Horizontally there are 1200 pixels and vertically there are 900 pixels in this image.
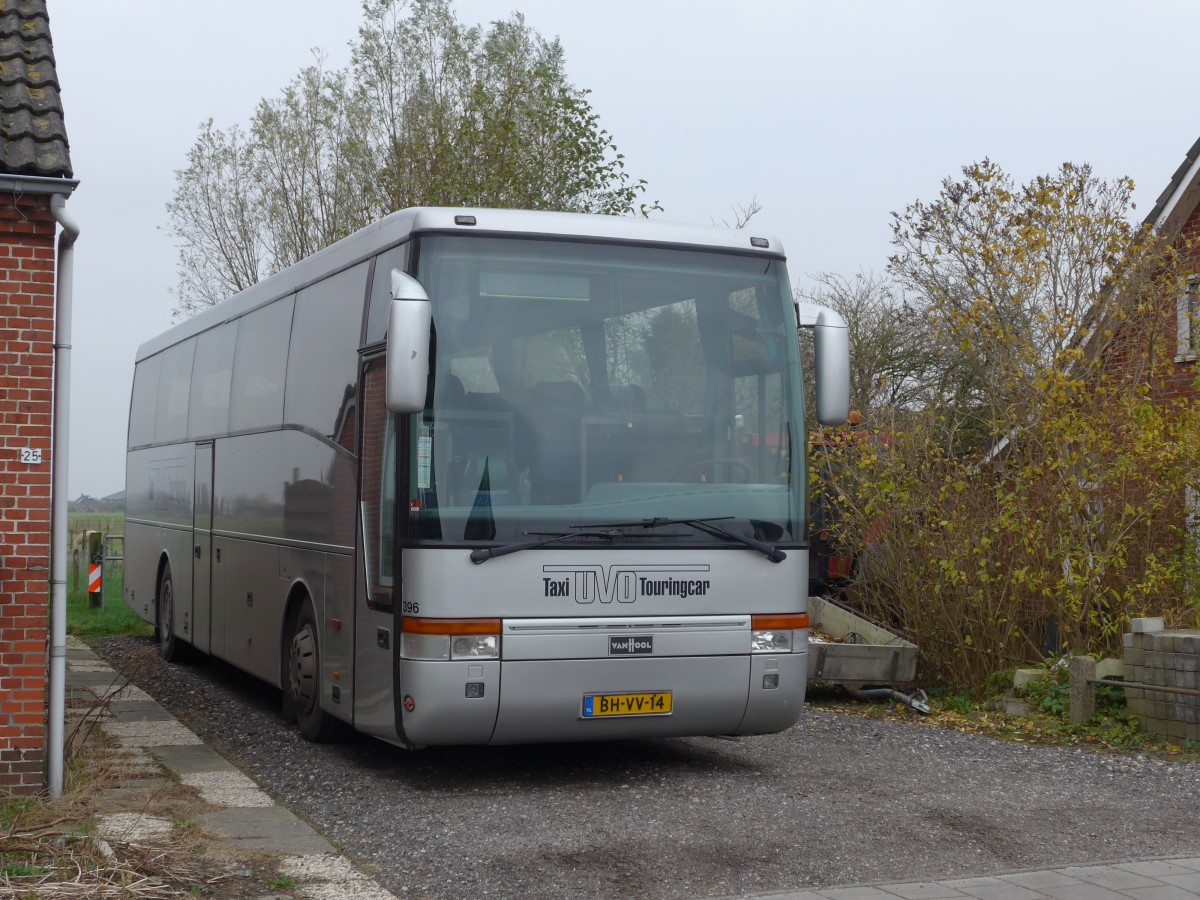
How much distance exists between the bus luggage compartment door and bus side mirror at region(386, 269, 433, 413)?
1439 mm

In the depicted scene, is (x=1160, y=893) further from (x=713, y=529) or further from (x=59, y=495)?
(x=59, y=495)

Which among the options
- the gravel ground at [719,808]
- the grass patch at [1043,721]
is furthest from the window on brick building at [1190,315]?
the gravel ground at [719,808]

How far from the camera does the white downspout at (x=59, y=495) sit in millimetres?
7891

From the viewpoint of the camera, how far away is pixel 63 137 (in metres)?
7.95

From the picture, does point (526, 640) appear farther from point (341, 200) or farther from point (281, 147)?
point (281, 147)

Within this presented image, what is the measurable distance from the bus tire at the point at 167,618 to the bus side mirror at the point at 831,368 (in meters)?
8.97

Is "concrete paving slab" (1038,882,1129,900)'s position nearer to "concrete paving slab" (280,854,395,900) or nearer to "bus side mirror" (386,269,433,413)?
"concrete paving slab" (280,854,395,900)

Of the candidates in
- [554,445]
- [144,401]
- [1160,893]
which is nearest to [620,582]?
[554,445]

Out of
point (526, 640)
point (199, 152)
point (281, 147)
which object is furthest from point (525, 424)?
point (199, 152)

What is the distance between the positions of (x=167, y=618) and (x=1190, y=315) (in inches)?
430

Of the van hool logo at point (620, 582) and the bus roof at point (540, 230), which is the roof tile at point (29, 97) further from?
the van hool logo at point (620, 582)

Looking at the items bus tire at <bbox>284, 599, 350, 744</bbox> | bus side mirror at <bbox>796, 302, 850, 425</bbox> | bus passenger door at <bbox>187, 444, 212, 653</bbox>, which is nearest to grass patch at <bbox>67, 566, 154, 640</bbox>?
bus passenger door at <bbox>187, 444, 212, 653</bbox>

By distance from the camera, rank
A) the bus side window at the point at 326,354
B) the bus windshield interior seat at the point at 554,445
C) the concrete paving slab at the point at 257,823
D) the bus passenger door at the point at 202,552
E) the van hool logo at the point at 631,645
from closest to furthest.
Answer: the concrete paving slab at the point at 257,823 < the bus windshield interior seat at the point at 554,445 < the van hool logo at the point at 631,645 < the bus side window at the point at 326,354 < the bus passenger door at the point at 202,552

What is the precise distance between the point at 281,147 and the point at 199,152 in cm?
343
